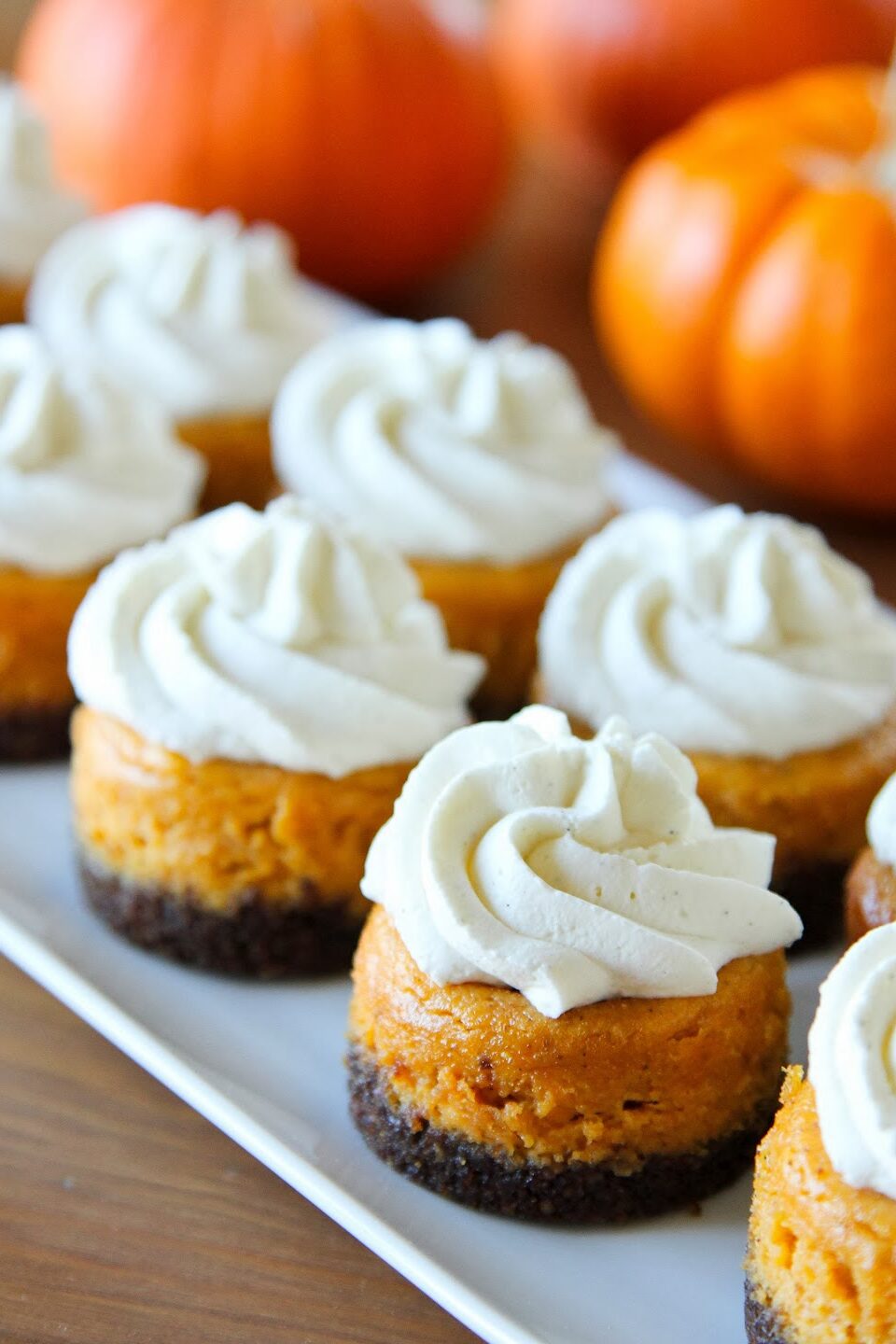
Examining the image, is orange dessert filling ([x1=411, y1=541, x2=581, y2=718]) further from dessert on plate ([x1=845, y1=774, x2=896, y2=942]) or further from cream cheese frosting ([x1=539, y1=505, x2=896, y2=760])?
dessert on plate ([x1=845, y1=774, x2=896, y2=942])

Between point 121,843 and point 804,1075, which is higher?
point 804,1075

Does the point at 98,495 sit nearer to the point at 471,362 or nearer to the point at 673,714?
the point at 471,362

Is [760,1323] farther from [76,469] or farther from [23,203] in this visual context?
[23,203]

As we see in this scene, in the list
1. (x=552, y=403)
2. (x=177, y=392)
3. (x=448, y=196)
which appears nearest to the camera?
(x=552, y=403)

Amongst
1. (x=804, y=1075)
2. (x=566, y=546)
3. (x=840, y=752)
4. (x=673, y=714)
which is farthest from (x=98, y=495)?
(x=804, y=1075)

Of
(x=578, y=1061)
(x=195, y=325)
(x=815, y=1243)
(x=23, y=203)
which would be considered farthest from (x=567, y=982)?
(x=23, y=203)

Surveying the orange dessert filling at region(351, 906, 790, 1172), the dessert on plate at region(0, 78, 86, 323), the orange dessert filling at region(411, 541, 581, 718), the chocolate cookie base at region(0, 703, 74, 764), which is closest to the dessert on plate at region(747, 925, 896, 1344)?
the orange dessert filling at region(351, 906, 790, 1172)

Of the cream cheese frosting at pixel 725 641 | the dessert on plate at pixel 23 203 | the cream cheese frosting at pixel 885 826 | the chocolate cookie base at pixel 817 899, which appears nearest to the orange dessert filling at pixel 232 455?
the dessert on plate at pixel 23 203
